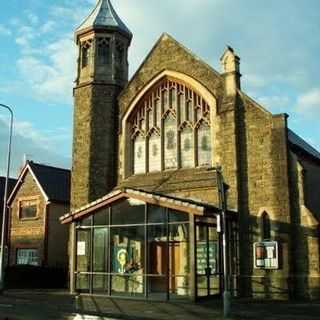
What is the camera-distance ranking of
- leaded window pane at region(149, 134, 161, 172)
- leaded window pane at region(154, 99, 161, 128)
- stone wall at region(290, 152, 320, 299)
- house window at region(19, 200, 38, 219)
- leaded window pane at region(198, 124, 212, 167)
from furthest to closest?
house window at region(19, 200, 38, 219) < leaded window pane at region(154, 99, 161, 128) < leaded window pane at region(149, 134, 161, 172) < leaded window pane at region(198, 124, 212, 167) < stone wall at region(290, 152, 320, 299)

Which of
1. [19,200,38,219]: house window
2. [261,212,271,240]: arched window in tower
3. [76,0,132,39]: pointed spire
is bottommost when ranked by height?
[261,212,271,240]: arched window in tower

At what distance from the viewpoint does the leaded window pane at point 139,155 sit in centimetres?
2859

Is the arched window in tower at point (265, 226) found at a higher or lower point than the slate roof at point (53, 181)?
lower

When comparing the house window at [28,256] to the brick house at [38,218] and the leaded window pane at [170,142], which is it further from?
the leaded window pane at [170,142]

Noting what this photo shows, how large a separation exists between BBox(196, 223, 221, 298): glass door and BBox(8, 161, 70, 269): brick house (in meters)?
14.3

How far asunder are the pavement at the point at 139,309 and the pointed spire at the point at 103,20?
1563 cm

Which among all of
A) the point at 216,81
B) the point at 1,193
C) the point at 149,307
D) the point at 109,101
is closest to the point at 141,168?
the point at 109,101

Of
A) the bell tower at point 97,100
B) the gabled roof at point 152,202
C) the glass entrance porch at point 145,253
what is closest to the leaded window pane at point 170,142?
the bell tower at point 97,100

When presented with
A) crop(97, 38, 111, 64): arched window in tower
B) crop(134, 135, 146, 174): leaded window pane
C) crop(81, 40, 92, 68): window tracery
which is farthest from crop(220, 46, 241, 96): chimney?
crop(81, 40, 92, 68): window tracery

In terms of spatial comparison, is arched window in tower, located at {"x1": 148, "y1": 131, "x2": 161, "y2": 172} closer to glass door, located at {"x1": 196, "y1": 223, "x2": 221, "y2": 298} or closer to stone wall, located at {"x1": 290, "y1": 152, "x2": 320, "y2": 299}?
glass door, located at {"x1": 196, "y1": 223, "x2": 221, "y2": 298}

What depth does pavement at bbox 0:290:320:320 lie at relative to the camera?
664 inches

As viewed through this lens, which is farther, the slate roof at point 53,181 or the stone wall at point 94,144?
the slate roof at point 53,181

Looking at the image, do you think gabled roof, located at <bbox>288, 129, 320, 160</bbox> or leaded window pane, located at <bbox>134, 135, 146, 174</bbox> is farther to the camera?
leaded window pane, located at <bbox>134, 135, 146, 174</bbox>

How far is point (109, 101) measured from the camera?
2981 cm
